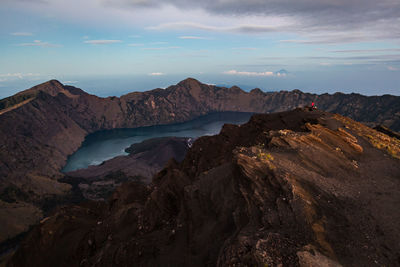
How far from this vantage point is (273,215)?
1247 centimetres

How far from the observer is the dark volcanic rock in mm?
110156

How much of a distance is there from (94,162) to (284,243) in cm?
18565

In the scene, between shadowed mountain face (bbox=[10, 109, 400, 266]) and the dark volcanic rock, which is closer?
shadowed mountain face (bbox=[10, 109, 400, 266])

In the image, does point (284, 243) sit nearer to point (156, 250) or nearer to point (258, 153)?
point (258, 153)

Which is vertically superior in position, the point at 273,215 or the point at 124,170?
the point at 273,215

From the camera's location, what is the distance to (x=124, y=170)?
132 metres

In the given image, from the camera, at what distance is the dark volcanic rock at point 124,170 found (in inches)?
4337

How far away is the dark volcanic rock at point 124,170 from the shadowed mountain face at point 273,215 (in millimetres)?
85429

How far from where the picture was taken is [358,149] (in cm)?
2130

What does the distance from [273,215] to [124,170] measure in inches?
5077

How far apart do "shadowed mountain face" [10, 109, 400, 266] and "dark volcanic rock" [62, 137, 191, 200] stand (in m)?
85.4

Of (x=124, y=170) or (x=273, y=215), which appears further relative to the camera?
(x=124, y=170)

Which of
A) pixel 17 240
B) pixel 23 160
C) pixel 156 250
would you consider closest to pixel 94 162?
pixel 23 160

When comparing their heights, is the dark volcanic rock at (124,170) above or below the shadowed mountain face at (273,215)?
below
